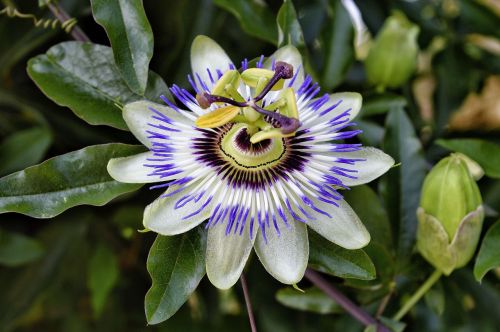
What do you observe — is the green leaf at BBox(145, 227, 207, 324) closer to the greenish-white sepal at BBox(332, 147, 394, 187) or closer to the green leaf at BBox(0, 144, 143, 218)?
the green leaf at BBox(0, 144, 143, 218)

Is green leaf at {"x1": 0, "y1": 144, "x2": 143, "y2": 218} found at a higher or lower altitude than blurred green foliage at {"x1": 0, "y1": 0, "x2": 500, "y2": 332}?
higher

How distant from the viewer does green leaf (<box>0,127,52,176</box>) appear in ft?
4.23

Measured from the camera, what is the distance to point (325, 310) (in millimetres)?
1190

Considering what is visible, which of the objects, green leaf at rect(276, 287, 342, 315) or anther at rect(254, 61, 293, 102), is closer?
anther at rect(254, 61, 293, 102)

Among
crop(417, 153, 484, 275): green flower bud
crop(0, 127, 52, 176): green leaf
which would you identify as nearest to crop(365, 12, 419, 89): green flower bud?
crop(417, 153, 484, 275): green flower bud

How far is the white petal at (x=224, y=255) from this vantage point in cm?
94

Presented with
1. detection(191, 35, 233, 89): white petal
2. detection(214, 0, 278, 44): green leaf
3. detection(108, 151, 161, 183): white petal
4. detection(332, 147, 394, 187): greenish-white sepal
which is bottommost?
detection(332, 147, 394, 187): greenish-white sepal

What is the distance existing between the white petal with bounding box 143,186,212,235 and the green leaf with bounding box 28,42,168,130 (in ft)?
0.54

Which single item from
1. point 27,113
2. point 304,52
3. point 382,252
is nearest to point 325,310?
point 382,252

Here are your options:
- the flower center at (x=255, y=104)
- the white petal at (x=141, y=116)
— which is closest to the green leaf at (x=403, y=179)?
the flower center at (x=255, y=104)

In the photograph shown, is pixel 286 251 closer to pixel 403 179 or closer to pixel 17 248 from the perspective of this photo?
pixel 403 179

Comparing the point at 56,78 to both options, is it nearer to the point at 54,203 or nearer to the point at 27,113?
the point at 54,203

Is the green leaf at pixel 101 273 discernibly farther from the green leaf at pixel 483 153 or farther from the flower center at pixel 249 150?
the green leaf at pixel 483 153

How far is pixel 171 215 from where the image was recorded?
926 millimetres
